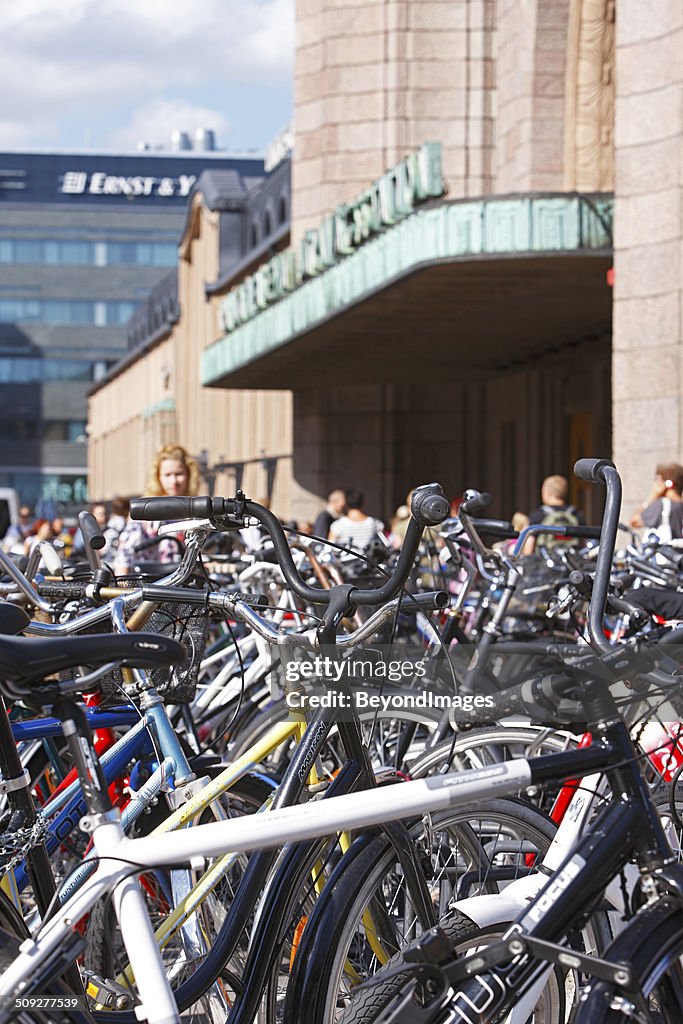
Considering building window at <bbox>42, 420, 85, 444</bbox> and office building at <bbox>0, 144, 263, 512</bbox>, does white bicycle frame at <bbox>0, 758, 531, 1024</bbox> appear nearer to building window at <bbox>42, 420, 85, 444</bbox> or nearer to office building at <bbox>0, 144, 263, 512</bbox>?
office building at <bbox>0, 144, 263, 512</bbox>

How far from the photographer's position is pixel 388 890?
3107 millimetres

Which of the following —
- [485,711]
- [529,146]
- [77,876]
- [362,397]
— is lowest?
[77,876]

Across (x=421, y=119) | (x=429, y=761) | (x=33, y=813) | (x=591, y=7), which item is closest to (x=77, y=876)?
(x=33, y=813)

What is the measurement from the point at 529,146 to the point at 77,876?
2009 centimetres

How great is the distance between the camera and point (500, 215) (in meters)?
15.5

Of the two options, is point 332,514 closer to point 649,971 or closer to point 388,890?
point 388,890

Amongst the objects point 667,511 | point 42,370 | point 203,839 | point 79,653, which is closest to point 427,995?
point 203,839

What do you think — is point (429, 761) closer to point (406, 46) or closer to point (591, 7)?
point (591, 7)

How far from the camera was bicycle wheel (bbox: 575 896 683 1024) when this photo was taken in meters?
2.39

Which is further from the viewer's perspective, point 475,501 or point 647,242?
point 647,242

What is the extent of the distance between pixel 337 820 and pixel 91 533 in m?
1.60

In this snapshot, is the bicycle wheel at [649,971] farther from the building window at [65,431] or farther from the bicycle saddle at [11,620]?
the building window at [65,431]

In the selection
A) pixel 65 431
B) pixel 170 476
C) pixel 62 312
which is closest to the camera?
pixel 170 476

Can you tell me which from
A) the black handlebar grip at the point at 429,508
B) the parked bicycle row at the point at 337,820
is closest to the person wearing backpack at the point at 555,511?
the parked bicycle row at the point at 337,820
